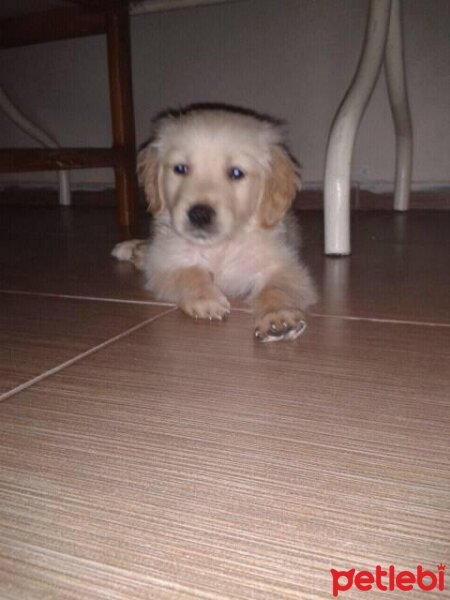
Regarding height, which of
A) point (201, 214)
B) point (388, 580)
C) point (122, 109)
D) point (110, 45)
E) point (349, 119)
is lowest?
point (388, 580)

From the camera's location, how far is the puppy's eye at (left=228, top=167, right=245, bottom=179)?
5.75 feet

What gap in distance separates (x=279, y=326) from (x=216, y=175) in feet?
2.27

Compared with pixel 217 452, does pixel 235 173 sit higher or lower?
higher

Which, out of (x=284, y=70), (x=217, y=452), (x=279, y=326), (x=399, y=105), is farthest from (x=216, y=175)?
(x=284, y=70)

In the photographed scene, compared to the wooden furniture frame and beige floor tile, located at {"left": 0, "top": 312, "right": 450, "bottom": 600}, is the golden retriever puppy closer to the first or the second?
beige floor tile, located at {"left": 0, "top": 312, "right": 450, "bottom": 600}

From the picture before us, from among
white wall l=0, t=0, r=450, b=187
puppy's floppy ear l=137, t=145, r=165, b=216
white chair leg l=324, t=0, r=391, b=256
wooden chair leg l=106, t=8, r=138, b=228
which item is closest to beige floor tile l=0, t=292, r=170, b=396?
puppy's floppy ear l=137, t=145, r=165, b=216

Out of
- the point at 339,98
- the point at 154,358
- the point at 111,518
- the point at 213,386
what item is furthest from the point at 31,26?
the point at 111,518

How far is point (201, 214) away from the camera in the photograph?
1.63m

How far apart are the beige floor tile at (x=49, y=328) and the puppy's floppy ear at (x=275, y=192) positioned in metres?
0.58

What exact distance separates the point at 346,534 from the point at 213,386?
418 millimetres

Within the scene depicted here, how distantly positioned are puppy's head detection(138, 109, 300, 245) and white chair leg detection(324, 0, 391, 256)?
6.8 inches

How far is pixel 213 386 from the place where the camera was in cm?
94

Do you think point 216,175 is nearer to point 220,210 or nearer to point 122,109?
point 220,210

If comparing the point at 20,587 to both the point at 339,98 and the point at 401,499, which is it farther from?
the point at 339,98
